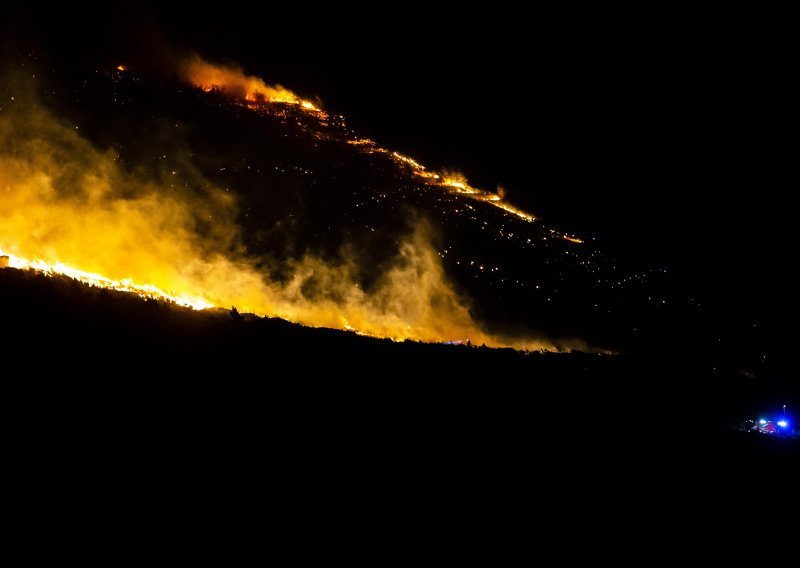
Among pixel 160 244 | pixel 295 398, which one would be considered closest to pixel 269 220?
pixel 160 244

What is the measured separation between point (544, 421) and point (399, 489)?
7.12 ft

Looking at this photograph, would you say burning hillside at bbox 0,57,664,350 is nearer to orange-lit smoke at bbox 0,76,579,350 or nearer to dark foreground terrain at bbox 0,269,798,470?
orange-lit smoke at bbox 0,76,579,350

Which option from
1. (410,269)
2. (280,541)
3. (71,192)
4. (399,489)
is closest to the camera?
(280,541)

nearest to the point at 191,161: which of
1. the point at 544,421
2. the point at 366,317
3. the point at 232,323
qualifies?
Answer: the point at 366,317

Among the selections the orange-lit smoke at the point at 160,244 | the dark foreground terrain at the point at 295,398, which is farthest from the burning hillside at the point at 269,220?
the dark foreground terrain at the point at 295,398

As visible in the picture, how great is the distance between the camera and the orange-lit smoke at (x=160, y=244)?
8742 mm

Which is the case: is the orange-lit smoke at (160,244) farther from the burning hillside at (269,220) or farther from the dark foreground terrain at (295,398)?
the dark foreground terrain at (295,398)

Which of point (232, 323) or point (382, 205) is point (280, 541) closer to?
point (232, 323)

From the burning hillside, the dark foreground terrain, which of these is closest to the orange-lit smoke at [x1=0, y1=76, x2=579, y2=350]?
the burning hillside

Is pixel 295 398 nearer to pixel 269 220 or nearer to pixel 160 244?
pixel 160 244

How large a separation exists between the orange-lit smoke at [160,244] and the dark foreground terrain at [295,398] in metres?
2.36

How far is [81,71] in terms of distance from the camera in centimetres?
1323

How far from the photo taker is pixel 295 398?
195 inches

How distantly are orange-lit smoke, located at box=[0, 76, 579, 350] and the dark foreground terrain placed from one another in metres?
2.36
